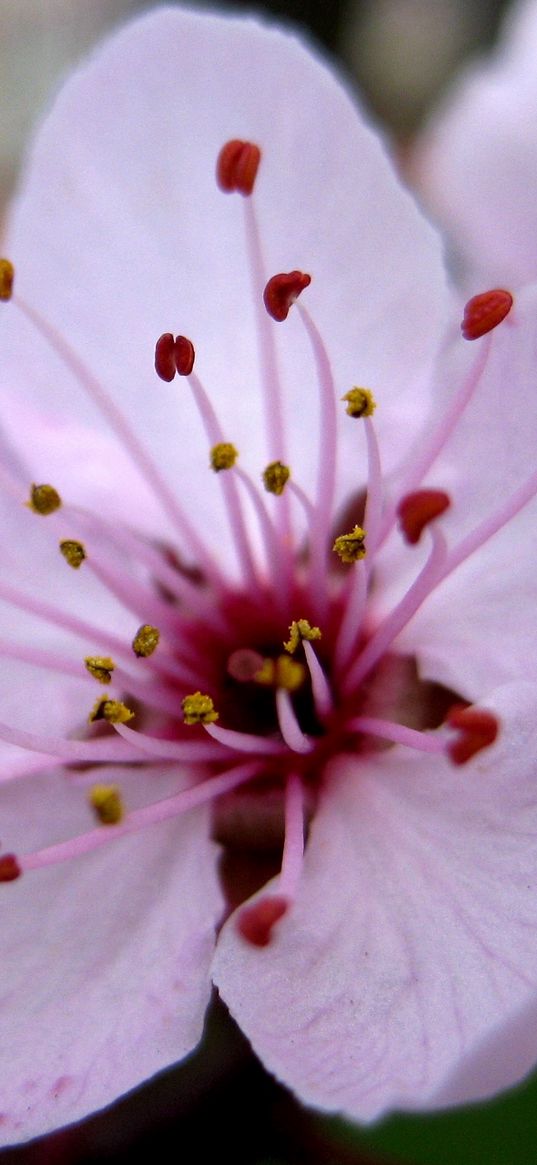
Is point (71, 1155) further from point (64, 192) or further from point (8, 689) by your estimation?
point (64, 192)

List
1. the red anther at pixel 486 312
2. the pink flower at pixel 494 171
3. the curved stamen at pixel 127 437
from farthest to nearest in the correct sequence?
the pink flower at pixel 494 171, the curved stamen at pixel 127 437, the red anther at pixel 486 312

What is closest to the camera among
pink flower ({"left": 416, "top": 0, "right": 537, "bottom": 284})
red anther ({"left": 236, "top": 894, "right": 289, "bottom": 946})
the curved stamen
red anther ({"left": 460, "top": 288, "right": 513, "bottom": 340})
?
red anther ({"left": 236, "top": 894, "right": 289, "bottom": 946})

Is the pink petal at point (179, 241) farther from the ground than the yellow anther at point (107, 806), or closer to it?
farther from the ground

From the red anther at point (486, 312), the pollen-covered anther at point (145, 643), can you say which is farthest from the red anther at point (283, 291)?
the pollen-covered anther at point (145, 643)

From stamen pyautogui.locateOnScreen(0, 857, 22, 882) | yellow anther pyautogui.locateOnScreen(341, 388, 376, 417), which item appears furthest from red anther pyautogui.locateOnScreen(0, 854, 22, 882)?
yellow anther pyautogui.locateOnScreen(341, 388, 376, 417)

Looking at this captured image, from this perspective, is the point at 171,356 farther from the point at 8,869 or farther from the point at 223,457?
the point at 8,869

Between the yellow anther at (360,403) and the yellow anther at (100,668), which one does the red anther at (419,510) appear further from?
the yellow anther at (100,668)

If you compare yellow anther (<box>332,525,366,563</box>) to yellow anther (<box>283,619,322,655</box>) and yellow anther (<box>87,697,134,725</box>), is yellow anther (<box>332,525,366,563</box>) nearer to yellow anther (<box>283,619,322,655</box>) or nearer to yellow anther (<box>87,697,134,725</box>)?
yellow anther (<box>283,619,322,655</box>)
